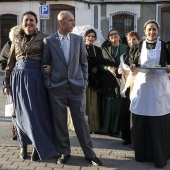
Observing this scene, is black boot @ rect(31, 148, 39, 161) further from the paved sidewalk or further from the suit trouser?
the suit trouser

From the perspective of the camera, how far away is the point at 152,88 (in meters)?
4.53

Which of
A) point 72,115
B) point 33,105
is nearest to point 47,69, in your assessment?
point 33,105

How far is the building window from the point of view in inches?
817

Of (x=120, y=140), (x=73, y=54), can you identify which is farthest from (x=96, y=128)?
(x=73, y=54)

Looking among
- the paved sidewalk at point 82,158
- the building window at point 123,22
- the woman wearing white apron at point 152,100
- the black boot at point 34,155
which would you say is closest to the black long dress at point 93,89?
the paved sidewalk at point 82,158

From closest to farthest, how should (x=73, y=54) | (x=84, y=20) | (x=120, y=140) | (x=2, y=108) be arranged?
(x=73, y=54)
(x=120, y=140)
(x=2, y=108)
(x=84, y=20)

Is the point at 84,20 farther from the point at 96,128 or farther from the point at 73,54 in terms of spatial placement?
the point at 73,54

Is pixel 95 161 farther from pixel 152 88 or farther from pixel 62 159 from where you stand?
pixel 152 88

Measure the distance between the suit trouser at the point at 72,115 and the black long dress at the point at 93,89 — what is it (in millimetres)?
1303

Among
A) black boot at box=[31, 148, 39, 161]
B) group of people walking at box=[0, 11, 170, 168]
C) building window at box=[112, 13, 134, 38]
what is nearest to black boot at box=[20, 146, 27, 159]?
group of people walking at box=[0, 11, 170, 168]

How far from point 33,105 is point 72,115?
51 centimetres

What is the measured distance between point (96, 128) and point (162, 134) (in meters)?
1.73

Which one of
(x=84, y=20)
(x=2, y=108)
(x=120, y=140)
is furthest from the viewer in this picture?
(x=84, y=20)

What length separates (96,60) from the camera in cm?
585
